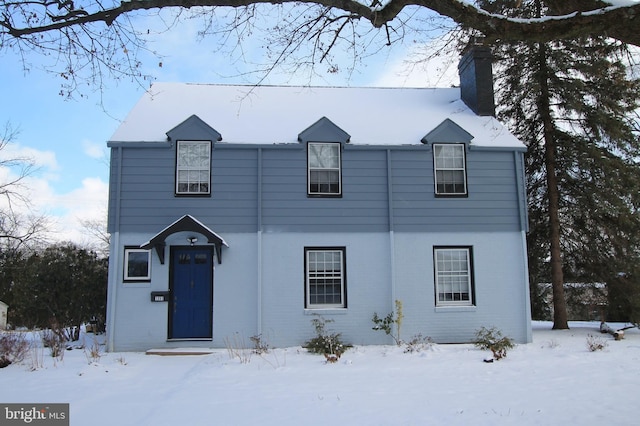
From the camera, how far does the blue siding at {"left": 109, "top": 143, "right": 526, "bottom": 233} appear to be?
13141 millimetres

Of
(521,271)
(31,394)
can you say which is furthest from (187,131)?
(521,271)

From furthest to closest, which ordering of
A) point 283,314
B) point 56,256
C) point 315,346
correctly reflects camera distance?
point 56,256 < point 283,314 < point 315,346

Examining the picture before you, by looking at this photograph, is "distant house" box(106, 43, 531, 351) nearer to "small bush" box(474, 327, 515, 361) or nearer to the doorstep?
"small bush" box(474, 327, 515, 361)

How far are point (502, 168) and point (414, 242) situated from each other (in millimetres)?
3340

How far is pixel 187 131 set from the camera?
13375 mm

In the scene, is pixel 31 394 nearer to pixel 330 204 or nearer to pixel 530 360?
pixel 330 204

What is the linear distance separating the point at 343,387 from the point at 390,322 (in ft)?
16.4

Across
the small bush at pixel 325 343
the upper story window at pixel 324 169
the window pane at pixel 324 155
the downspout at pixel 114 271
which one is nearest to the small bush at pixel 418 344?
the small bush at pixel 325 343

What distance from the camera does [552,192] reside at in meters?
16.1

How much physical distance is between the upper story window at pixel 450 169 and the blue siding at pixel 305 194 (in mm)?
201

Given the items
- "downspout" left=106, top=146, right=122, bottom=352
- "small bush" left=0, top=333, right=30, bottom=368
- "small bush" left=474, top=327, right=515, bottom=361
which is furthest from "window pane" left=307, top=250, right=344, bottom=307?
"small bush" left=0, top=333, right=30, bottom=368

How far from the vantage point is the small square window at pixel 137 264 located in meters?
12.9

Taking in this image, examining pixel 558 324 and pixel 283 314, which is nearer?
pixel 283 314

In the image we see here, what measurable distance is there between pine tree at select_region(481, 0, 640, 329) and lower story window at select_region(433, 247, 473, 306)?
4206mm
